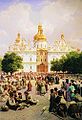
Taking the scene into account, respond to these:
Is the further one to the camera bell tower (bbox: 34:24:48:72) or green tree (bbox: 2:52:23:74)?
bell tower (bbox: 34:24:48:72)

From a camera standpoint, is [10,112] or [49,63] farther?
[49,63]

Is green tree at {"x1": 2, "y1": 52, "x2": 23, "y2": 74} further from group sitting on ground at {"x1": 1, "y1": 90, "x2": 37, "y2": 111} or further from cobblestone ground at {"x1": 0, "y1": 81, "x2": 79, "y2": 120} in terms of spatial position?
cobblestone ground at {"x1": 0, "y1": 81, "x2": 79, "y2": 120}

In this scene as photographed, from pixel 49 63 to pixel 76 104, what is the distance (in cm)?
2196

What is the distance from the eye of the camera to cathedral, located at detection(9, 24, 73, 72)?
25.4 meters

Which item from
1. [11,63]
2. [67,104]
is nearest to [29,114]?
[67,104]

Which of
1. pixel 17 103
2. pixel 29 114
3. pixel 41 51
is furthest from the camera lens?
pixel 41 51

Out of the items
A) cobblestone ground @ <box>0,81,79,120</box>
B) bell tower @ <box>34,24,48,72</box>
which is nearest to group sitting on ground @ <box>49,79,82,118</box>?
cobblestone ground @ <box>0,81,79,120</box>

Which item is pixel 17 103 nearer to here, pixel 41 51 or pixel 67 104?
pixel 67 104

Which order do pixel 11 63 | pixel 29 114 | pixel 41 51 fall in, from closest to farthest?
pixel 29 114 → pixel 11 63 → pixel 41 51

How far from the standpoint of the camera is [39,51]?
26.2m

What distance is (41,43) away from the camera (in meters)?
26.7

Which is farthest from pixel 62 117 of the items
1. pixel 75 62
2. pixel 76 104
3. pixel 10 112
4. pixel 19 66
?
pixel 19 66

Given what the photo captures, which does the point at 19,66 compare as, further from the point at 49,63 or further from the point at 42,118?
the point at 42,118

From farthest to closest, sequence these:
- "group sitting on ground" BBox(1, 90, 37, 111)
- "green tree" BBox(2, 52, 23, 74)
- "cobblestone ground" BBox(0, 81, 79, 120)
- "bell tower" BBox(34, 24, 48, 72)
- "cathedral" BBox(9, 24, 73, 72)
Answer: "bell tower" BBox(34, 24, 48, 72) < "cathedral" BBox(9, 24, 73, 72) < "green tree" BBox(2, 52, 23, 74) < "group sitting on ground" BBox(1, 90, 37, 111) < "cobblestone ground" BBox(0, 81, 79, 120)
